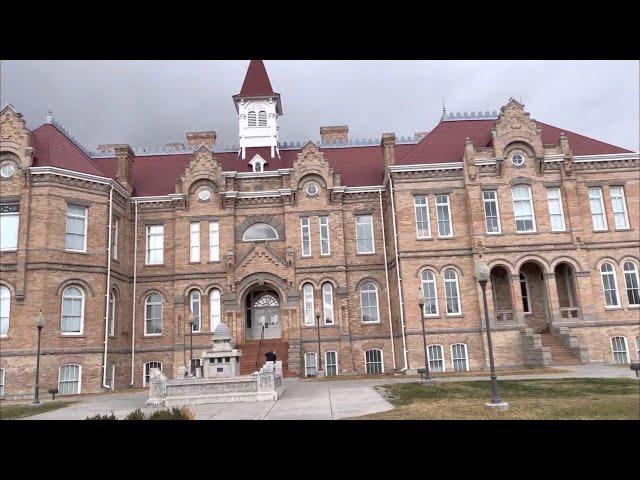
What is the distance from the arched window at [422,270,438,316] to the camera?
2769 centimetres

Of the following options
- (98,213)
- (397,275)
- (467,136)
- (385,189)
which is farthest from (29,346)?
(467,136)

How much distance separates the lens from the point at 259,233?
103 feet

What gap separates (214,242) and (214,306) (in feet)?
12.7

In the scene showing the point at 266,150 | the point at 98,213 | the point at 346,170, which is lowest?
the point at 98,213

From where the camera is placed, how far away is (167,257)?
101ft

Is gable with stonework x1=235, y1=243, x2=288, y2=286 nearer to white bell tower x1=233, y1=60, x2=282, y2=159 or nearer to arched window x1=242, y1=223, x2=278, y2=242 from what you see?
arched window x1=242, y1=223, x2=278, y2=242

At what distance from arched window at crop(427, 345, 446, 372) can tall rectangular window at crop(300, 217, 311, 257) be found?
904 cm

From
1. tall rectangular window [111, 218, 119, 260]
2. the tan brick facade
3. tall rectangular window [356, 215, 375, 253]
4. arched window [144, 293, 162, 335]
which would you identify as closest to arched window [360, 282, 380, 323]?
the tan brick facade

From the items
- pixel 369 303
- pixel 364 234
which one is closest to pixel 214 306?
pixel 369 303

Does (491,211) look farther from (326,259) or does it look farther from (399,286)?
(326,259)

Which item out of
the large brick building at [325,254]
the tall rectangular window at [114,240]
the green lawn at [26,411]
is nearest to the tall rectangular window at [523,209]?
the large brick building at [325,254]

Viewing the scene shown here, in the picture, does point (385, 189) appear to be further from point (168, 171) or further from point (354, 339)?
point (168, 171)

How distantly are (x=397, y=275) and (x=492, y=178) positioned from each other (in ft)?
24.8

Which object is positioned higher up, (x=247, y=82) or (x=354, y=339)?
(x=247, y=82)
